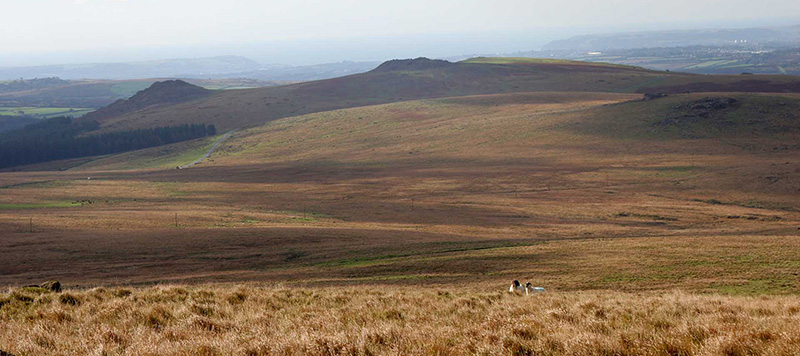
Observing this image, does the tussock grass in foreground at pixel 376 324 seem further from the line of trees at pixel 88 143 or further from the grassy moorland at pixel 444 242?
the line of trees at pixel 88 143

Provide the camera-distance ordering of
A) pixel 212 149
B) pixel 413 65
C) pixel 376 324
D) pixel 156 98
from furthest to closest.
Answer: pixel 413 65 < pixel 156 98 < pixel 212 149 < pixel 376 324

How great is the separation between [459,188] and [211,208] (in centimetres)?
2064

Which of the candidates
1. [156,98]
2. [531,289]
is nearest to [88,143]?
[156,98]

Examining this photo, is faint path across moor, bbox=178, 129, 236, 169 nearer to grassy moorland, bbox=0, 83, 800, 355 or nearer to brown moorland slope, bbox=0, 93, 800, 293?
grassy moorland, bbox=0, 83, 800, 355

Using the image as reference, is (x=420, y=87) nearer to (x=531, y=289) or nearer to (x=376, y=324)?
A: (x=531, y=289)

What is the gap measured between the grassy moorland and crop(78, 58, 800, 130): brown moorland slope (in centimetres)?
3729

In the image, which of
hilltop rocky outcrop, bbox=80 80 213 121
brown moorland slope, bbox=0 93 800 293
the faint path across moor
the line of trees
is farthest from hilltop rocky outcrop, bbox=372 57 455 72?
brown moorland slope, bbox=0 93 800 293

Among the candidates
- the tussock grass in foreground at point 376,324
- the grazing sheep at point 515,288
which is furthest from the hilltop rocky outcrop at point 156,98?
the tussock grass in foreground at point 376,324

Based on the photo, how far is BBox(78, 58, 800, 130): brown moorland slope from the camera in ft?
384

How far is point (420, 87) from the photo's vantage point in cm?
14362

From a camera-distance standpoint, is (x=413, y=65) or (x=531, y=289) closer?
(x=531, y=289)

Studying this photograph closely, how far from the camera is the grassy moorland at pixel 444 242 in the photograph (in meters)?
9.79

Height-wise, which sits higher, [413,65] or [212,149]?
[413,65]

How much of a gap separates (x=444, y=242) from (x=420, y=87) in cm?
11754
